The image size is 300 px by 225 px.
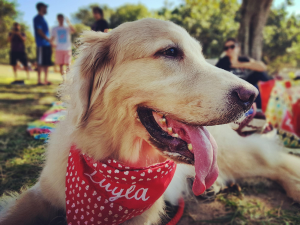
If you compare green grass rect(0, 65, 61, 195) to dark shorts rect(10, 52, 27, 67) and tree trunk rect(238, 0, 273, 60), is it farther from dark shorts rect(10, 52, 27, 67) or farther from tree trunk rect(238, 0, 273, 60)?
tree trunk rect(238, 0, 273, 60)

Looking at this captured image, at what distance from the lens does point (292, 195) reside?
2.40 metres

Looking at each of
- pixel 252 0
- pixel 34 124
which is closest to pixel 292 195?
pixel 34 124

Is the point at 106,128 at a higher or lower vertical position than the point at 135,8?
lower

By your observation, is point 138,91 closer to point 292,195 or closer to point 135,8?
point 292,195

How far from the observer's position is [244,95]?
4.44 ft

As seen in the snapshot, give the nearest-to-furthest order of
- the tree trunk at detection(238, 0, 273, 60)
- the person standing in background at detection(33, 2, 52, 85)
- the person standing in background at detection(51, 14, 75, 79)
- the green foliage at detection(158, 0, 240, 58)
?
the person standing in background at detection(33, 2, 52, 85)
the person standing in background at detection(51, 14, 75, 79)
the tree trunk at detection(238, 0, 273, 60)
the green foliage at detection(158, 0, 240, 58)

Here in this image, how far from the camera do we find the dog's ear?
1711 mm

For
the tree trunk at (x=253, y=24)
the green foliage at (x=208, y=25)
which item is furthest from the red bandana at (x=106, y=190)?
the green foliage at (x=208, y=25)

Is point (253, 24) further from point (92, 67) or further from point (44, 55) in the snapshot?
point (92, 67)

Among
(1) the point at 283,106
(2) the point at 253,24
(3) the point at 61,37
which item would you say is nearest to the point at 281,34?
(2) the point at 253,24

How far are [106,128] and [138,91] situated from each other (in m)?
0.42

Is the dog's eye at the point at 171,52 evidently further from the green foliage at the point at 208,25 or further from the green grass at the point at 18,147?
the green foliage at the point at 208,25

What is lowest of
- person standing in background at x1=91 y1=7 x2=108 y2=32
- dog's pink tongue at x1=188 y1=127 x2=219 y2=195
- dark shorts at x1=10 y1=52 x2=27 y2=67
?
dark shorts at x1=10 y1=52 x2=27 y2=67

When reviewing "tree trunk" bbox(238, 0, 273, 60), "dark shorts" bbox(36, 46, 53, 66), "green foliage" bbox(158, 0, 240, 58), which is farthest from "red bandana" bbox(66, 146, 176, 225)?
"green foliage" bbox(158, 0, 240, 58)
